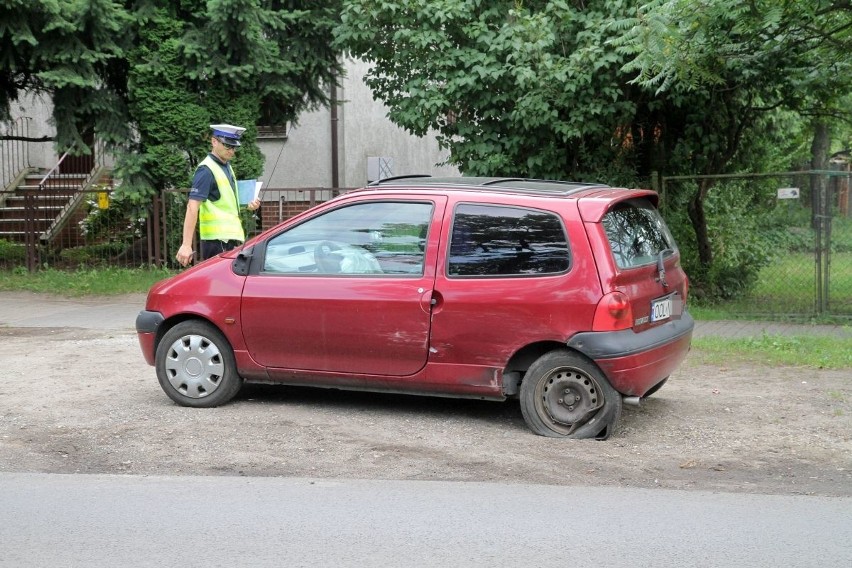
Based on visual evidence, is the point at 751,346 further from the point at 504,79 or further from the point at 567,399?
the point at 504,79

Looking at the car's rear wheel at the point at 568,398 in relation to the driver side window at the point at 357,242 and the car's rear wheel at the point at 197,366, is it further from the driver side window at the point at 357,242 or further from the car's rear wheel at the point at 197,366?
the car's rear wheel at the point at 197,366

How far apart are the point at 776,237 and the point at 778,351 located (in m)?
3.44

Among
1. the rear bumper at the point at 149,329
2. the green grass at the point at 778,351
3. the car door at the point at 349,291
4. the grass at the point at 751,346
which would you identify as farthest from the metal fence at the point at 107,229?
the car door at the point at 349,291

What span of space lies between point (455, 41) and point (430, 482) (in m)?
8.76

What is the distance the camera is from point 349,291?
23.6 feet

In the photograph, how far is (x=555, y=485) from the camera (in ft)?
19.4

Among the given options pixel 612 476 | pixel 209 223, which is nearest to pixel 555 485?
pixel 612 476

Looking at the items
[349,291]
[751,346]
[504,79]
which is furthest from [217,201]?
[751,346]

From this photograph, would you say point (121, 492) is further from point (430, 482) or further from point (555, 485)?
point (555, 485)

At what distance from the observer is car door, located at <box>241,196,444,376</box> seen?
707 cm

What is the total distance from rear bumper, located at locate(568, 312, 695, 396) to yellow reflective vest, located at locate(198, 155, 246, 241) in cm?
357

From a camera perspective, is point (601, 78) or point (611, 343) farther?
point (601, 78)

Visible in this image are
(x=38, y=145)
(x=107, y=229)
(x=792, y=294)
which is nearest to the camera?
(x=792, y=294)

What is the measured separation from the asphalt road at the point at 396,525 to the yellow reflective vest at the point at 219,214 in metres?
3.26
